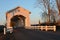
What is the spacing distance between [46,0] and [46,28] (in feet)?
57.4

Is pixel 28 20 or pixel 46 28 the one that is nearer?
pixel 46 28

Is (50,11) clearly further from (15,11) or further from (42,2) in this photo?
(15,11)

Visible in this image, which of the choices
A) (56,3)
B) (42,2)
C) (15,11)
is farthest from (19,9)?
(56,3)

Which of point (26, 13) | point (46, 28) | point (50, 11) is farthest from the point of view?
point (26, 13)

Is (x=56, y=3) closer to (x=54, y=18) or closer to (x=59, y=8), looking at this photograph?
(x=59, y=8)

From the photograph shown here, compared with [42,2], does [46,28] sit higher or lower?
A: lower

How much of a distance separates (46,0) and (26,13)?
705cm

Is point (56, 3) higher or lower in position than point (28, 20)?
higher

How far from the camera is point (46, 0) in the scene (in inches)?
2026

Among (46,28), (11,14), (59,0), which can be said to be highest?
(59,0)

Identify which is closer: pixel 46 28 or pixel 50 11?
pixel 46 28

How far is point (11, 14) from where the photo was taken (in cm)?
5316

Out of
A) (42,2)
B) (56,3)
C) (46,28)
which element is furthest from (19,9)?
(46,28)

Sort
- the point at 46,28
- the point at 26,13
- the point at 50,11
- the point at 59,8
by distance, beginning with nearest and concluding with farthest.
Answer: the point at 46,28 → the point at 59,8 → the point at 50,11 → the point at 26,13
